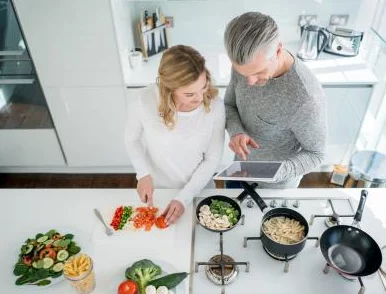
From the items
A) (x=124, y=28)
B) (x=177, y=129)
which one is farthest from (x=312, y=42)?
(x=177, y=129)

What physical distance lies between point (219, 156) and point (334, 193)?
0.51 meters

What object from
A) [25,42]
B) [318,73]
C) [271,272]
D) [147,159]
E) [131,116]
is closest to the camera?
[271,272]

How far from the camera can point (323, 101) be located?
126 centimetres

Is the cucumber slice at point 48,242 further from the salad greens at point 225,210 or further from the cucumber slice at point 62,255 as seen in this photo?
the salad greens at point 225,210

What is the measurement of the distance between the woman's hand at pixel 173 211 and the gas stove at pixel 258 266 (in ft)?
0.23

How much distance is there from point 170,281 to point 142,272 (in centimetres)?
10

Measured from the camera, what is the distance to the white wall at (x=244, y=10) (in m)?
2.57

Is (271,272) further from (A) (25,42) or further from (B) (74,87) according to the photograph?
(A) (25,42)

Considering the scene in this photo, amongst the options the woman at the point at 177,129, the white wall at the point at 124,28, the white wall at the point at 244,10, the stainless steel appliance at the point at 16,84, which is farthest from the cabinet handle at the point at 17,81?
the woman at the point at 177,129

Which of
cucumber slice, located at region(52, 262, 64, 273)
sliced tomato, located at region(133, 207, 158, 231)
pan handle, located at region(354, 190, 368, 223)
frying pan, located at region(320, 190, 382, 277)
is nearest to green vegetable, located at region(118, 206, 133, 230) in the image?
sliced tomato, located at region(133, 207, 158, 231)

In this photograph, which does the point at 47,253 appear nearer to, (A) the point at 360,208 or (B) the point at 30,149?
(A) the point at 360,208

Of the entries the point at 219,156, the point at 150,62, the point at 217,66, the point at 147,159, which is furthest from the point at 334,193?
the point at 150,62

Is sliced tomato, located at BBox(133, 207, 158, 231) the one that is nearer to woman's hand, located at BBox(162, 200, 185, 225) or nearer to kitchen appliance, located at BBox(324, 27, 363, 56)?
woman's hand, located at BBox(162, 200, 185, 225)

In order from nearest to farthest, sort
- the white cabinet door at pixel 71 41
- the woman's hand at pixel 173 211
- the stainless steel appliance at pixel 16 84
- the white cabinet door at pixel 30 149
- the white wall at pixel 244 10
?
the woman's hand at pixel 173 211 < the white cabinet door at pixel 71 41 < the stainless steel appliance at pixel 16 84 < the white wall at pixel 244 10 < the white cabinet door at pixel 30 149
